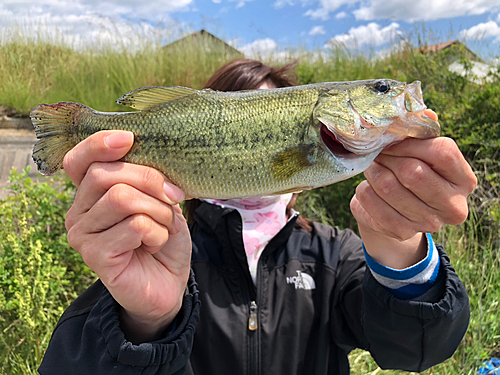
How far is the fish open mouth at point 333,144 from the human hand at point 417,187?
Answer: 0.46ft

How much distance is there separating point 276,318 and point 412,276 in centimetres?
92

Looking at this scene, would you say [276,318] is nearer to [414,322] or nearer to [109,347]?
[414,322]

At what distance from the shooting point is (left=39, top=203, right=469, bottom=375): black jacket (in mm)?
1609

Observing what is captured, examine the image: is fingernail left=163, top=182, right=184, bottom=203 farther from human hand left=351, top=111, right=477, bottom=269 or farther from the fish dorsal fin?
human hand left=351, top=111, right=477, bottom=269

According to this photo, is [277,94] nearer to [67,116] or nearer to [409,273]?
[67,116]

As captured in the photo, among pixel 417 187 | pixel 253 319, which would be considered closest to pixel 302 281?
pixel 253 319

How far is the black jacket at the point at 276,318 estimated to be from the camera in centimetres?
161

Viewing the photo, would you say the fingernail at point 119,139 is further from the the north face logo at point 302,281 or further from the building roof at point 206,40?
the building roof at point 206,40

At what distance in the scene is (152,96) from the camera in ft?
5.04

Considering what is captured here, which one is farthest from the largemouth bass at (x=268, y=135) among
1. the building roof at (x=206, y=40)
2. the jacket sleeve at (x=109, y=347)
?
the building roof at (x=206, y=40)

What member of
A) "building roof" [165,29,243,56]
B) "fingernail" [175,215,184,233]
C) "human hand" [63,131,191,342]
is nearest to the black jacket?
"human hand" [63,131,191,342]

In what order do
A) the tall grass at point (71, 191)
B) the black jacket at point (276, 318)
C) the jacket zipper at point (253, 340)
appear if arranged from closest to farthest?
the black jacket at point (276, 318) < the jacket zipper at point (253, 340) < the tall grass at point (71, 191)

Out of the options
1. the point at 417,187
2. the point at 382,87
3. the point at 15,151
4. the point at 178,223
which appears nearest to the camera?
the point at 417,187

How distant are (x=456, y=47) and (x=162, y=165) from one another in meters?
6.99
